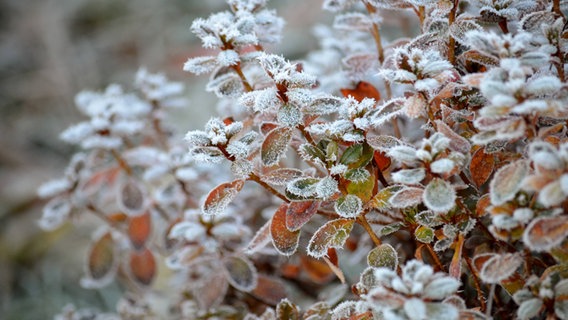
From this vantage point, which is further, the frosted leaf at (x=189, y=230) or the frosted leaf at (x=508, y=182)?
the frosted leaf at (x=189, y=230)

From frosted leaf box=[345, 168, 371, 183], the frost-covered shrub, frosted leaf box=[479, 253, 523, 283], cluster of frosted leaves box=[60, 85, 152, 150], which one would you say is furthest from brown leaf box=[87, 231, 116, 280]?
frosted leaf box=[479, 253, 523, 283]

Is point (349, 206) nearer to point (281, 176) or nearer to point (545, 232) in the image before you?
point (281, 176)

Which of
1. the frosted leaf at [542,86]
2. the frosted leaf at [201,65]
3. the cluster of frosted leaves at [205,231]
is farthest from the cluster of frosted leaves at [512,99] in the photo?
the cluster of frosted leaves at [205,231]

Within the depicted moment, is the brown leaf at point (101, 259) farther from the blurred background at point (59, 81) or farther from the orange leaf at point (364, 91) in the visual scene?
the orange leaf at point (364, 91)

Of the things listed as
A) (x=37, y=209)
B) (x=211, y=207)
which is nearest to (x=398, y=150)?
(x=211, y=207)

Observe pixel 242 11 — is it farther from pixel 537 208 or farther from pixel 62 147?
pixel 62 147

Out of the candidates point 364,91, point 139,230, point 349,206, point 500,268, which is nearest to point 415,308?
point 500,268

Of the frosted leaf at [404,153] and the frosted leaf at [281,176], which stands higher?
the frosted leaf at [281,176]

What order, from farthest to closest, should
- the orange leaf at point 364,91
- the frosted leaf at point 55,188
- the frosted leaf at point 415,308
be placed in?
1. the frosted leaf at point 55,188
2. the orange leaf at point 364,91
3. the frosted leaf at point 415,308
